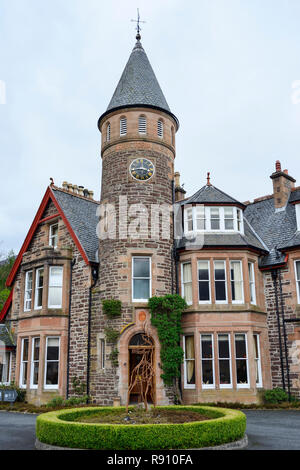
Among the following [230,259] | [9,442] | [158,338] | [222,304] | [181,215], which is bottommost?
[9,442]

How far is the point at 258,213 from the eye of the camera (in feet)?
85.9

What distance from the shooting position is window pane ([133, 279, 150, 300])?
20641 mm

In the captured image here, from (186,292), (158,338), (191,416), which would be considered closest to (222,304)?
(186,292)

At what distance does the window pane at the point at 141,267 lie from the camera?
2098 centimetres

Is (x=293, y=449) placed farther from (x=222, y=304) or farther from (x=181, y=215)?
(x=181, y=215)

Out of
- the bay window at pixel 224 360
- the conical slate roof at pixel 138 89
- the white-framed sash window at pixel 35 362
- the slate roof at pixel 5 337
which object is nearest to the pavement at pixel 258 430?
the bay window at pixel 224 360

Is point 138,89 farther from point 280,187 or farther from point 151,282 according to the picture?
point 151,282

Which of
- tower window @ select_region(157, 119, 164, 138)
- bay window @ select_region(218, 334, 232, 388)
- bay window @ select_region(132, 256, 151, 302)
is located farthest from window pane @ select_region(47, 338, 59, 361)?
tower window @ select_region(157, 119, 164, 138)

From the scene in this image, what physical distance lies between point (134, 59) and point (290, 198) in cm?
1183

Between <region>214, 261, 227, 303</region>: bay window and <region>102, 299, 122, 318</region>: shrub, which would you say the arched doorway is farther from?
<region>214, 261, 227, 303</region>: bay window

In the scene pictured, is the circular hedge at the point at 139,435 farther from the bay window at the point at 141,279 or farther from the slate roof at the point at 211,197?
the slate roof at the point at 211,197

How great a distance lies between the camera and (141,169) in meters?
22.0

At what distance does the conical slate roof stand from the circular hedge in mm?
16622

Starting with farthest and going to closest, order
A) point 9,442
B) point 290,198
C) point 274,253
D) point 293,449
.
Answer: point 290,198, point 274,253, point 9,442, point 293,449
